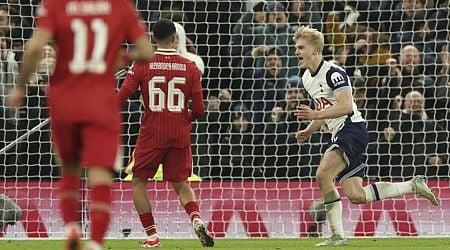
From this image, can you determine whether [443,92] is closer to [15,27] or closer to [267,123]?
[267,123]

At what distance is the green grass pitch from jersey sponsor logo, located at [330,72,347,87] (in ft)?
4.73

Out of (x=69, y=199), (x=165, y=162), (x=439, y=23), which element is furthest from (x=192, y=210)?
(x=439, y=23)

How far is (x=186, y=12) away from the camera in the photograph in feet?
49.8

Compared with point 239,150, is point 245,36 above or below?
above

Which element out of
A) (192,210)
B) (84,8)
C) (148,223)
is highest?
(84,8)

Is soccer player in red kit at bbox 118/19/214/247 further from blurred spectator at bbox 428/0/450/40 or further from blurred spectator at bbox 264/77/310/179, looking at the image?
blurred spectator at bbox 428/0/450/40

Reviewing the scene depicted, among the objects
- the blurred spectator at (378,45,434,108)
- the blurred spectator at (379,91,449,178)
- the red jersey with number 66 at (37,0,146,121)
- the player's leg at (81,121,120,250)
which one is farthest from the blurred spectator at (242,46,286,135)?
the player's leg at (81,121,120,250)

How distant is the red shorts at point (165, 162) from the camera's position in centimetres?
1055

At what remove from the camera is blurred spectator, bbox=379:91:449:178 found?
1430 centimetres

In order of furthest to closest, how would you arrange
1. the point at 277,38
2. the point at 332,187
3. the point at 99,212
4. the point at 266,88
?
the point at 277,38, the point at 266,88, the point at 332,187, the point at 99,212

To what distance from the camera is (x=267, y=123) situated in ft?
47.6

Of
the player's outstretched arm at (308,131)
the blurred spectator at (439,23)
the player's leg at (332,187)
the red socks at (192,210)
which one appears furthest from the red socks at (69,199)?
the blurred spectator at (439,23)

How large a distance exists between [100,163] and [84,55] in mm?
618

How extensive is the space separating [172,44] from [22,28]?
467 cm
